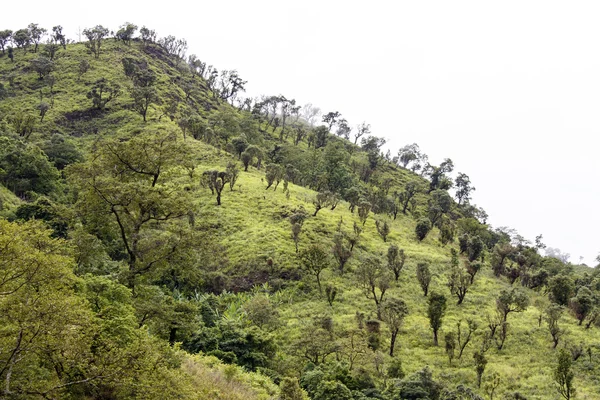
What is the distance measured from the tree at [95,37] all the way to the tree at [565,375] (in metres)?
124

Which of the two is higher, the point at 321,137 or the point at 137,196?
the point at 321,137

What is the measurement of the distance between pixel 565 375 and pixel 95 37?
144510 mm

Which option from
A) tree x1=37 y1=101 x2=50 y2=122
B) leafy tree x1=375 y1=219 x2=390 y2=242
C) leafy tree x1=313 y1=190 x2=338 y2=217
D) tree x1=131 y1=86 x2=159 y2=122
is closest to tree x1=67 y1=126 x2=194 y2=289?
leafy tree x1=313 y1=190 x2=338 y2=217

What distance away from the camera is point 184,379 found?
1106cm

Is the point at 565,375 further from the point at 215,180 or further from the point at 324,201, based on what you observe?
the point at 215,180

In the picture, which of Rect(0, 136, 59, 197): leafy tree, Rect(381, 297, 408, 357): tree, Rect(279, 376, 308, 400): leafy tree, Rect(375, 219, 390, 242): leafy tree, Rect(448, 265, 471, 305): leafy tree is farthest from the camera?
Rect(375, 219, 390, 242): leafy tree

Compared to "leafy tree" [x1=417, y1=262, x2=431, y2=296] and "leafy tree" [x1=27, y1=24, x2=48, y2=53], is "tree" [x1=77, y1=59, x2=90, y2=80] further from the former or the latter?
"leafy tree" [x1=417, y1=262, x2=431, y2=296]

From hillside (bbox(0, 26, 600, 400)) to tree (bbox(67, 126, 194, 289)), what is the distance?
0.30ft

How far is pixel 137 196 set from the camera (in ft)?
61.1

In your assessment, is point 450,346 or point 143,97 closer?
point 450,346

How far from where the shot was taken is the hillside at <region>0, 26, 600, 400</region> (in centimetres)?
1045

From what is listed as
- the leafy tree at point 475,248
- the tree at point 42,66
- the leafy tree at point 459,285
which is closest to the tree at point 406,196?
the leafy tree at point 475,248

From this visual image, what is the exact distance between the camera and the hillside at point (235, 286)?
10.4 m

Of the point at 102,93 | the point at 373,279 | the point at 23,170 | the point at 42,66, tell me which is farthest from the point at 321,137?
the point at 373,279
